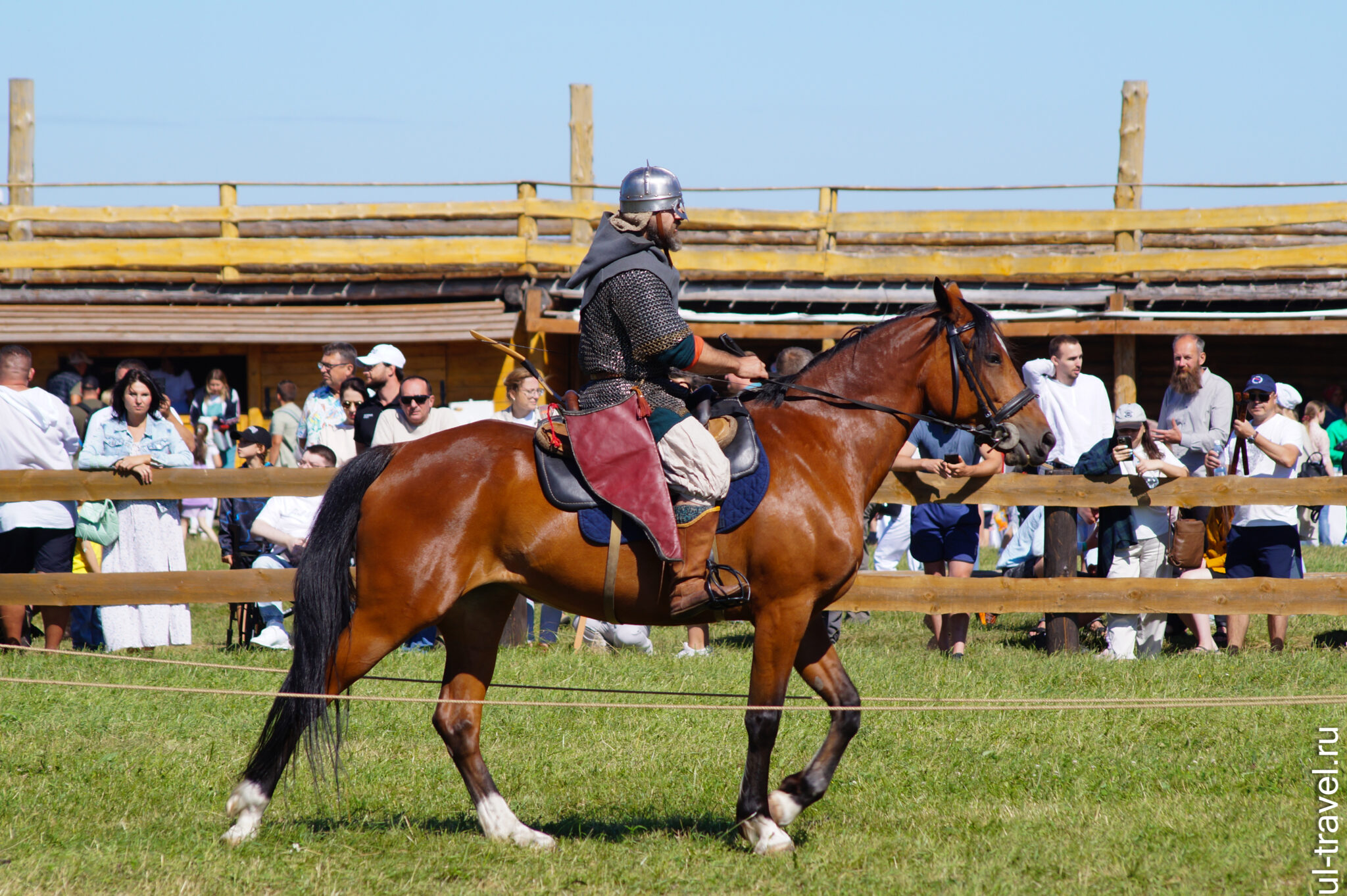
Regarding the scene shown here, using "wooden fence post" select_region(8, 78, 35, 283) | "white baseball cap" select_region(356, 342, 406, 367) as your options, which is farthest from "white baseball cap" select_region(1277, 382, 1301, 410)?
"wooden fence post" select_region(8, 78, 35, 283)

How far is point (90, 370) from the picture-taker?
1933 centimetres

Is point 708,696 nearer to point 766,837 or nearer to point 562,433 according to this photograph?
point 766,837

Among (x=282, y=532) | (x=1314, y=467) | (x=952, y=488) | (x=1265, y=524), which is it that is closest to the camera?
(x=952, y=488)

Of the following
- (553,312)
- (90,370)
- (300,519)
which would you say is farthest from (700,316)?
(90,370)

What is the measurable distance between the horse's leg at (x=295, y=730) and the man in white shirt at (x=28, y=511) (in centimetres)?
456

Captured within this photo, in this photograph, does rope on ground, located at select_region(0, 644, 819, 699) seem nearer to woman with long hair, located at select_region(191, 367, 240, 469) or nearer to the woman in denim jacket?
the woman in denim jacket

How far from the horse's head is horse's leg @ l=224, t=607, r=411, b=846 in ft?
8.14

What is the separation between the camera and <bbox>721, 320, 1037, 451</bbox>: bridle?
544cm

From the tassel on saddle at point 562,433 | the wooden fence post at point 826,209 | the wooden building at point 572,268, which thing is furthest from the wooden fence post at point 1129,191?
the tassel on saddle at point 562,433

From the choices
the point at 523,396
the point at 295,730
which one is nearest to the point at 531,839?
the point at 295,730

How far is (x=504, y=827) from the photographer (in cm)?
519

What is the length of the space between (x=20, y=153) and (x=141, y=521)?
38.9ft

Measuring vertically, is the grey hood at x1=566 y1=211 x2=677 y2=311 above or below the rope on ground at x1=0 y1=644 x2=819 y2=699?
above

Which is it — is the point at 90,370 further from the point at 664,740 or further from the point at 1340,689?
the point at 1340,689
